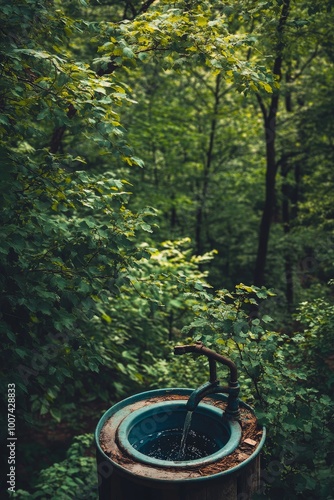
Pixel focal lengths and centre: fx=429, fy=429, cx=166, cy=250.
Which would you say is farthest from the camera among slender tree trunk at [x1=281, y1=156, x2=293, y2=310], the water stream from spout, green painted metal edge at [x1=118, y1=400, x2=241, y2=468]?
slender tree trunk at [x1=281, y1=156, x2=293, y2=310]

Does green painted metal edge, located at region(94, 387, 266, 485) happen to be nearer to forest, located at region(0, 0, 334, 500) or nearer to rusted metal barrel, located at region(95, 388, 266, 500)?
rusted metal barrel, located at region(95, 388, 266, 500)

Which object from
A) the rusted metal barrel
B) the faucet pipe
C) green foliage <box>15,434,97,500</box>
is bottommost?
green foliage <box>15,434,97,500</box>

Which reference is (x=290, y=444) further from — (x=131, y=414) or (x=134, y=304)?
(x=134, y=304)

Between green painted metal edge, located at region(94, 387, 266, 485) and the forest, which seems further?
the forest

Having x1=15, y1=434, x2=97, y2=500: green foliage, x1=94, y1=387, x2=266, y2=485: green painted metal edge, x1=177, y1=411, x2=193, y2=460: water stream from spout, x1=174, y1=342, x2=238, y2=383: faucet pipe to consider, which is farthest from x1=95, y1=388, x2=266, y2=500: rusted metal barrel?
x1=15, y1=434, x2=97, y2=500: green foliage

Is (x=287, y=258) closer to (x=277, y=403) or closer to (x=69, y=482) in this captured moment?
(x=69, y=482)

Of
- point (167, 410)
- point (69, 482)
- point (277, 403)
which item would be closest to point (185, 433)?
point (167, 410)

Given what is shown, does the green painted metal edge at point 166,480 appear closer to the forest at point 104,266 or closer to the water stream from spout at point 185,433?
the forest at point 104,266

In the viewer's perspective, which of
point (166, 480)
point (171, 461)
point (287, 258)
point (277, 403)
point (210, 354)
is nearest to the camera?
point (166, 480)

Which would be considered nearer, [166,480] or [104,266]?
[166,480]

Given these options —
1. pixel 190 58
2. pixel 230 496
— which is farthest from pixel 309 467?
pixel 190 58

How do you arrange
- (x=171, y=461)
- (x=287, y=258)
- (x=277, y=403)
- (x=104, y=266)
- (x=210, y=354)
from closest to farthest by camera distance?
(x=171, y=461)
(x=210, y=354)
(x=277, y=403)
(x=104, y=266)
(x=287, y=258)

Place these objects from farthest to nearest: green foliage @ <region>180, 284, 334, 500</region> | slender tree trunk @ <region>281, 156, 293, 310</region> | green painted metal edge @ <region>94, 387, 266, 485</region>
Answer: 1. slender tree trunk @ <region>281, 156, 293, 310</region>
2. green foliage @ <region>180, 284, 334, 500</region>
3. green painted metal edge @ <region>94, 387, 266, 485</region>

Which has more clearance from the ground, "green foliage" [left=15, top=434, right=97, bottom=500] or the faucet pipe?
the faucet pipe
